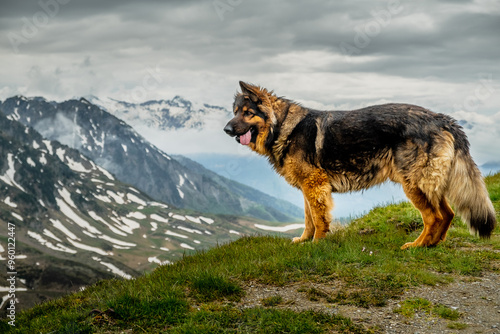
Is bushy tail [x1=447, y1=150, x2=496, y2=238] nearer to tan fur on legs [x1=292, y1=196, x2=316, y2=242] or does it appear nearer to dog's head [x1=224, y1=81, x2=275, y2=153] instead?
tan fur on legs [x1=292, y1=196, x2=316, y2=242]

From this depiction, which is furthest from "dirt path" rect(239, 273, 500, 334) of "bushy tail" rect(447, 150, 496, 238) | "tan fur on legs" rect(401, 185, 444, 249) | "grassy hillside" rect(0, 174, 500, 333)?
"tan fur on legs" rect(401, 185, 444, 249)

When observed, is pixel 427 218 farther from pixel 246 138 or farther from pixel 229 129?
pixel 229 129

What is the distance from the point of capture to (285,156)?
44.0 feet

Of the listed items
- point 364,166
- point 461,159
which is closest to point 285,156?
point 364,166

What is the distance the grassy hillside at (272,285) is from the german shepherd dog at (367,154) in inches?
39.0

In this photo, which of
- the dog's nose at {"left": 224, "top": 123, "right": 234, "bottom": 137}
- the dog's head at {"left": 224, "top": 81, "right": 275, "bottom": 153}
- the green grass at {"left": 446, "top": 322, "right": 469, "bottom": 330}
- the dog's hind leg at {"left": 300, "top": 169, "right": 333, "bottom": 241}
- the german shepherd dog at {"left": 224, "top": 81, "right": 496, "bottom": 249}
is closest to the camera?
the green grass at {"left": 446, "top": 322, "right": 469, "bottom": 330}

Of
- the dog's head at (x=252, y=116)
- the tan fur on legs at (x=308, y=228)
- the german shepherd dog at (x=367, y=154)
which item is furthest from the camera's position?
the tan fur on legs at (x=308, y=228)

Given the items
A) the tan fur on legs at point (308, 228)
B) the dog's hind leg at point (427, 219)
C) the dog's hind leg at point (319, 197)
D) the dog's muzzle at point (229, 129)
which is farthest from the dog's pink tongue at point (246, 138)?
the dog's hind leg at point (427, 219)

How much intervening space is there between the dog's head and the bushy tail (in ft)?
16.2

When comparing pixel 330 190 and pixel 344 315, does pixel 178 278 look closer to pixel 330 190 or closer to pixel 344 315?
pixel 344 315

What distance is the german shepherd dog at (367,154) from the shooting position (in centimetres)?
1164

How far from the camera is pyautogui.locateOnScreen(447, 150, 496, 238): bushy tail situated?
11.7 m

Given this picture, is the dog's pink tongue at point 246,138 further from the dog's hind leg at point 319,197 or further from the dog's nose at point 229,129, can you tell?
the dog's hind leg at point 319,197

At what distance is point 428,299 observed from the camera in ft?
30.2
